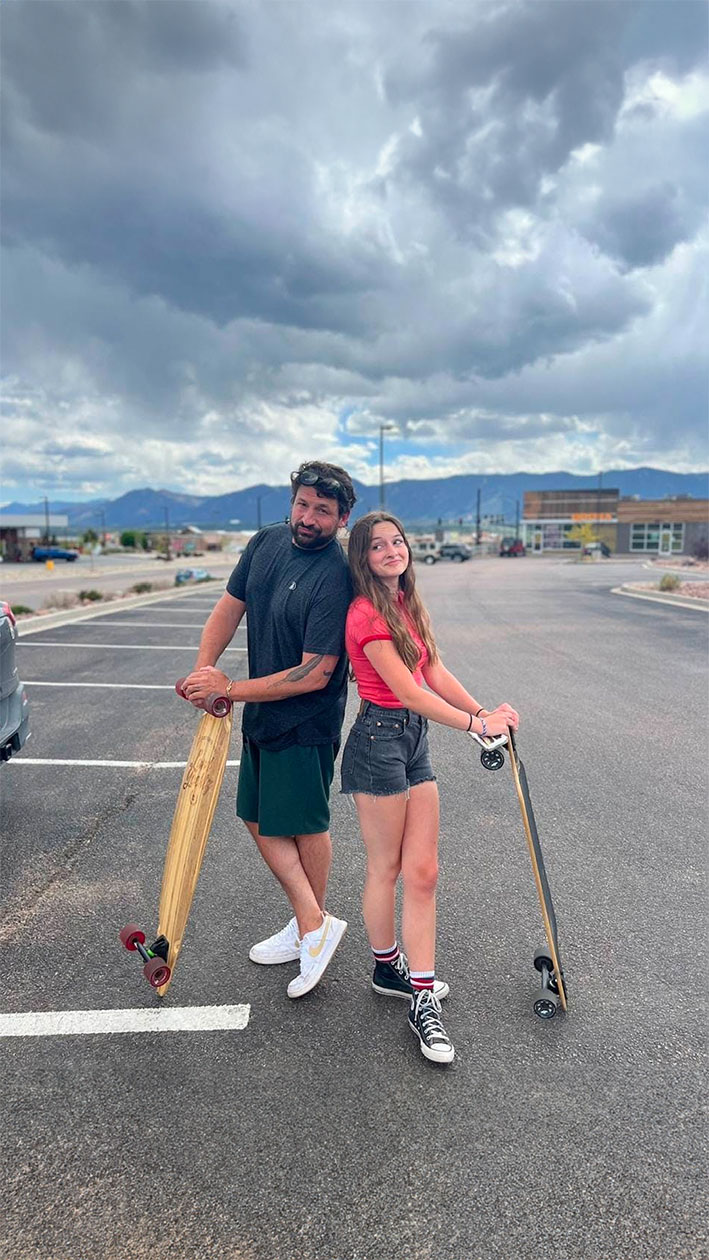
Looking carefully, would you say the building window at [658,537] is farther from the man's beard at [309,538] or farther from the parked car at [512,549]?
the man's beard at [309,538]

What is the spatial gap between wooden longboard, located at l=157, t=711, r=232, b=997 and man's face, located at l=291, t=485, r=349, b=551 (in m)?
0.76

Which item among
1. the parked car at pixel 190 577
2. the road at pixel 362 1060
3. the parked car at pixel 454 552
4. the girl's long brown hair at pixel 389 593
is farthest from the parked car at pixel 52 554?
the girl's long brown hair at pixel 389 593

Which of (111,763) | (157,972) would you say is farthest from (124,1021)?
(111,763)

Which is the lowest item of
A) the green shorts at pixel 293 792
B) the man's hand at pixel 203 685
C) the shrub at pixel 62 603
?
the shrub at pixel 62 603

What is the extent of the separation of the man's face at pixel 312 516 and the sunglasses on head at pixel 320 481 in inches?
0.9

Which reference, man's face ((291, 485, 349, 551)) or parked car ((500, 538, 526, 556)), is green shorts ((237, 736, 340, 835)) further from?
parked car ((500, 538, 526, 556))

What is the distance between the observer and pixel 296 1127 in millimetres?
2275

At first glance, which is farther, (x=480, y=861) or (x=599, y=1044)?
(x=480, y=861)

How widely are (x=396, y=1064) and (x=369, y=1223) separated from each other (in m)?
0.63

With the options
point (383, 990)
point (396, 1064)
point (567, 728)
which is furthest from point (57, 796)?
point (567, 728)

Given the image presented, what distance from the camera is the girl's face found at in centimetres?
275

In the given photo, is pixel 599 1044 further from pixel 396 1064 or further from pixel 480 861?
pixel 480 861

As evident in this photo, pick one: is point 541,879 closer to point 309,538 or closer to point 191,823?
point 191,823

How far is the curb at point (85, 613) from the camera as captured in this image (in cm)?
1444
